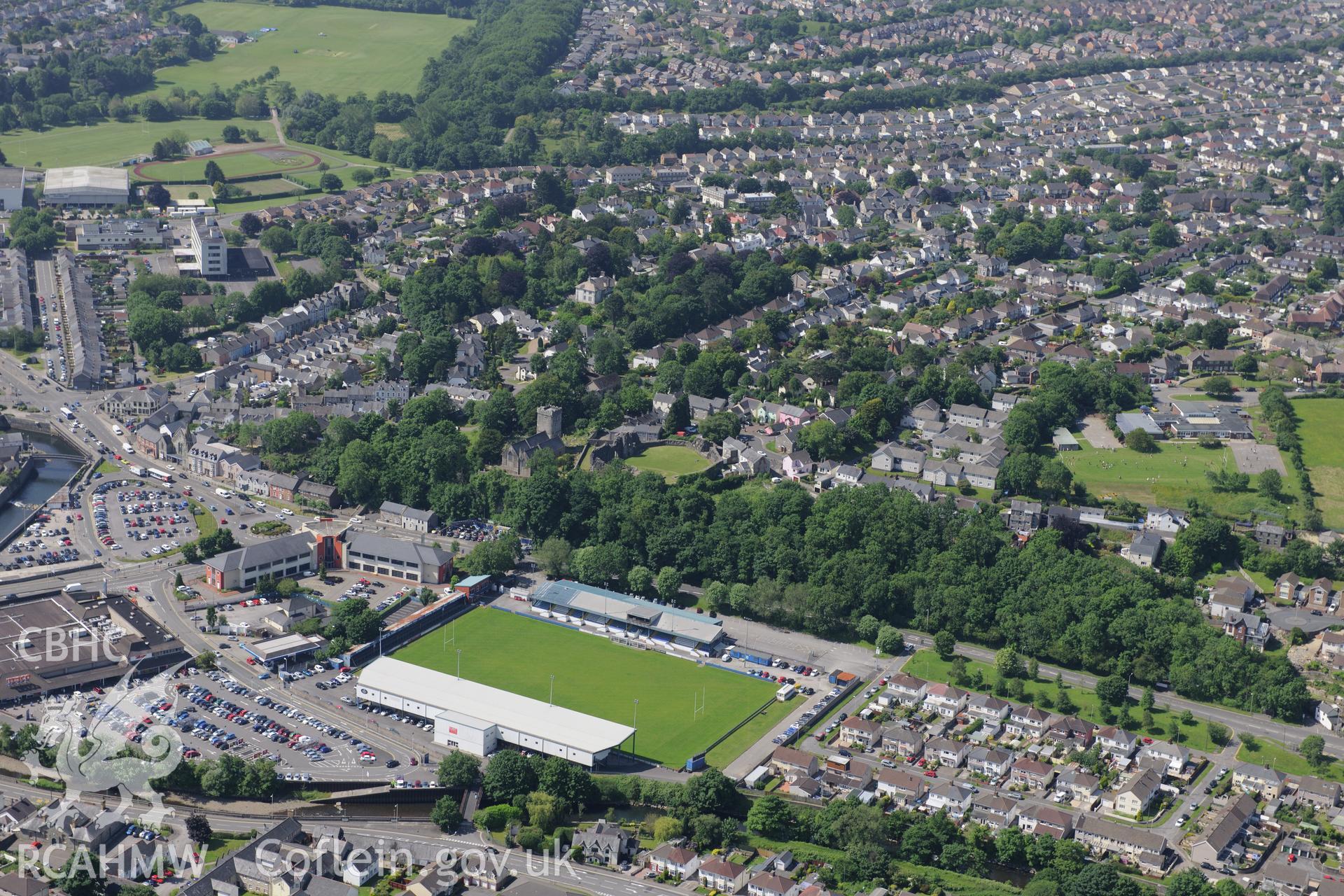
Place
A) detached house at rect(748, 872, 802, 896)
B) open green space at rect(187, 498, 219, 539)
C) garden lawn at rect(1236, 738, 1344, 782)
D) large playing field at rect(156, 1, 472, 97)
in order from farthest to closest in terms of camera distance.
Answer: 1. large playing field at rect(156, 1, 472, 97)
2. open green space at rect(187, 498, 219, 539)
3. garden lawn at rect(1236, 738, 1344, 782)
4. detached house at rect(748, 872, 802, 896)

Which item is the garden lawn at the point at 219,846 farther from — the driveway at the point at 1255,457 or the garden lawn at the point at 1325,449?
the driveway at the point at 1255,457

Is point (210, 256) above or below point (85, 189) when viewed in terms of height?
below

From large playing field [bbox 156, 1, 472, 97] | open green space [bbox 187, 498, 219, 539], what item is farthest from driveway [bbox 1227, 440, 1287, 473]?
large playing field [bbox 156, 1, 472, 97]

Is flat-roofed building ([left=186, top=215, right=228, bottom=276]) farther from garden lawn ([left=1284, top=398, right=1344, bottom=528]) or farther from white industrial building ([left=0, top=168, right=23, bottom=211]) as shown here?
garden lawn ([left=1284, top=398, right=1344, bottom=528])

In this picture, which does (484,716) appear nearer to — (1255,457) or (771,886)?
(771,886)

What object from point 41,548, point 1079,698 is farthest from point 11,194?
point 1079,698

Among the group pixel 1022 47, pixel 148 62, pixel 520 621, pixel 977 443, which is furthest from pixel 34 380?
pixel 1022 47
